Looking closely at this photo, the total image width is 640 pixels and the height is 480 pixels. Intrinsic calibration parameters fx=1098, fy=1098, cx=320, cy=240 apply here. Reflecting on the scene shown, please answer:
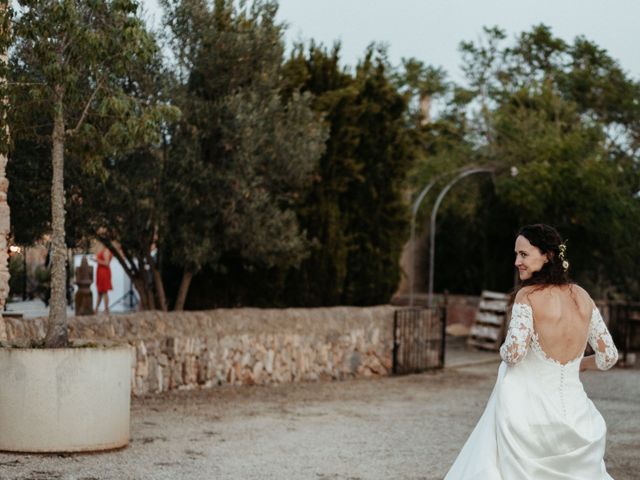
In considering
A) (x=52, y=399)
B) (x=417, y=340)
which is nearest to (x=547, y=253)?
(x=52, y=399)

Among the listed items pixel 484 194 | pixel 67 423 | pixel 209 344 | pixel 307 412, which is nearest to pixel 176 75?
pixel 209 344

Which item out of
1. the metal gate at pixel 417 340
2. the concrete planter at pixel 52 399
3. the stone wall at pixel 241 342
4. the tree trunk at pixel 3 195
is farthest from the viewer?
the metal gate at pixel 417 340

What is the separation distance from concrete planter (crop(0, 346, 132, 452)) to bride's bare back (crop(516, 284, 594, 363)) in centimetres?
462

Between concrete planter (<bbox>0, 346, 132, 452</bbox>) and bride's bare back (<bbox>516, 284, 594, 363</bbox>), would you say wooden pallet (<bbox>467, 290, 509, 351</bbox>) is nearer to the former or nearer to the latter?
concrete planter (<bbox>0, 346, 132, 452</bbox>)

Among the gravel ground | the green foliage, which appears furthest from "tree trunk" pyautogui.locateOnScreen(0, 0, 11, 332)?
the green foliage

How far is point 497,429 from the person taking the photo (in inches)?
239

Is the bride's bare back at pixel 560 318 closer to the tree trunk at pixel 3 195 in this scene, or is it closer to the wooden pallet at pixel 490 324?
the tree trunk at pixel 3 195

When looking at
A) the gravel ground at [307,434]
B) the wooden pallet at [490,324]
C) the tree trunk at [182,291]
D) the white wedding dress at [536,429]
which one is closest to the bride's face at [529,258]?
the white wedding dress at [536,429]

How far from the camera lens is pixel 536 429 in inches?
238

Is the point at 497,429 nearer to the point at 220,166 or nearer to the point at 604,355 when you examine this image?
the point at 604,355

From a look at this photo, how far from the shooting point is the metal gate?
60.7 feet

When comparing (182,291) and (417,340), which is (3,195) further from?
(417,340)

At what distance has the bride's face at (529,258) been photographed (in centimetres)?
602

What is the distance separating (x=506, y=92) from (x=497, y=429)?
109 ft
